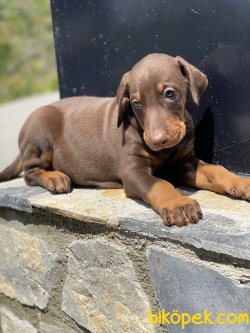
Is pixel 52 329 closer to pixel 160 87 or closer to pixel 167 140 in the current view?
pixel 167 140

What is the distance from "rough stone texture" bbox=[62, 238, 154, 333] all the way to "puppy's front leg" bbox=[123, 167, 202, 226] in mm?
299

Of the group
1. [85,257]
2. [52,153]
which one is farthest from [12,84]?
[85,257]

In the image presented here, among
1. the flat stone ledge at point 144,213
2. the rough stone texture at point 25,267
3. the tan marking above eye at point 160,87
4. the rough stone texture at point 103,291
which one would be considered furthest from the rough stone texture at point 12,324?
the tan marking above eye at point 160,87

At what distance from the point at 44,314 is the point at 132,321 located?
2.58 feet

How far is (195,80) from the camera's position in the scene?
2.89 metres

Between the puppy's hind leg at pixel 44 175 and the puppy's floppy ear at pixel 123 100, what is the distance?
0.53 m

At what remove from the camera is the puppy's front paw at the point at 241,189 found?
268 cm

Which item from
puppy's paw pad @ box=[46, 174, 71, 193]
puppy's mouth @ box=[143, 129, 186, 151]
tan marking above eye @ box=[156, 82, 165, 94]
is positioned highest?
tan marking above eye @ box=[156, 82, 165, 94]

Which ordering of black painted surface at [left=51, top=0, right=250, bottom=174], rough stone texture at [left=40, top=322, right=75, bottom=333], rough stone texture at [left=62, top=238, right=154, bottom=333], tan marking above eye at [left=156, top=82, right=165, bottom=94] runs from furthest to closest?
1. rough stone texture at [left=40, top=322, right=75, bottom=333]
2. black painted surface at [left=51, top=0, right=250, bottom=174]
3. tan marking above eye at [left=156, top=82, right=165, bottom=94]
4. rough stone texture at [left=62, top=238, right=154, bottom=333]

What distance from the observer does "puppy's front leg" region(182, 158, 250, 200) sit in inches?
107

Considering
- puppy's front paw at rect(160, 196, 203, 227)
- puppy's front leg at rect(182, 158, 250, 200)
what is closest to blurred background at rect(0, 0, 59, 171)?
puppy's front leg at rect(182, 158, 250, 200)

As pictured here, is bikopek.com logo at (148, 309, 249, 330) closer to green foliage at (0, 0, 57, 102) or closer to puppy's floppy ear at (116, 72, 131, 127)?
puppy's floppy ear at (116, 72, 131, 127)

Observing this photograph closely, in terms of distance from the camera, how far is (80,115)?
3502mm

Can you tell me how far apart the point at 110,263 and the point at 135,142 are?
733 millimetres
